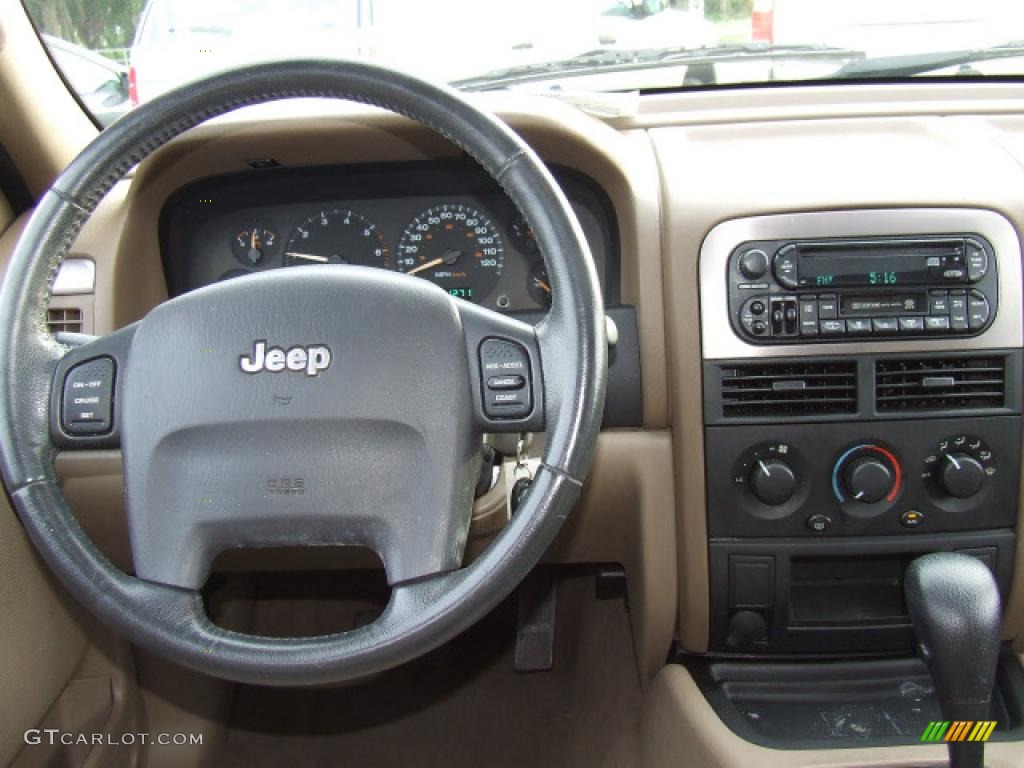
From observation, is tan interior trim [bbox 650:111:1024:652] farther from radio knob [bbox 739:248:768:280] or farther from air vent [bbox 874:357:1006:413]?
air vent [bbox 874:357:1006:413]

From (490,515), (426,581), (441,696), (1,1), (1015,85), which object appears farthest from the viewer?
(441,696)

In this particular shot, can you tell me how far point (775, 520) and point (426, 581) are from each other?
749 mm

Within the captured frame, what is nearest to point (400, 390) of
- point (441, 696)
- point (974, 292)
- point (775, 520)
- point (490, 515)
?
point (490, 515)

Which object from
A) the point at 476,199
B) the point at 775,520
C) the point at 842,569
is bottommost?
the point at 842,569

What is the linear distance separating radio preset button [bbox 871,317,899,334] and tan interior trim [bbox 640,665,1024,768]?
0.64 metres

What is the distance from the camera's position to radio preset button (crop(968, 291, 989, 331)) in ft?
5.16

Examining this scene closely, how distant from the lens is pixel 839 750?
1.59 m

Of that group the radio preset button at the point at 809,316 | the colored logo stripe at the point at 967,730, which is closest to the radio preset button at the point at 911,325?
Answer: the radio preset button at the point at 809,316

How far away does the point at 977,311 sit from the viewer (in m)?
1.57

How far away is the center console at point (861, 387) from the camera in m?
1.57

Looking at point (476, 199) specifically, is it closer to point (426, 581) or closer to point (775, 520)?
point (775, 520)

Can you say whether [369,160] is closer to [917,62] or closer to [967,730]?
[917,62]

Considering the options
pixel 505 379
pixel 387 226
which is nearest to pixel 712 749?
pixel 505 379

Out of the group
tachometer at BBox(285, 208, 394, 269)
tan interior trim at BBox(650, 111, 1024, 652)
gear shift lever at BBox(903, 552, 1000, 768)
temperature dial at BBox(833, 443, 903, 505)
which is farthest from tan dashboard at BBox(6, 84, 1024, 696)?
gear shift lever at BBox(903, 552, 1000, 768)
